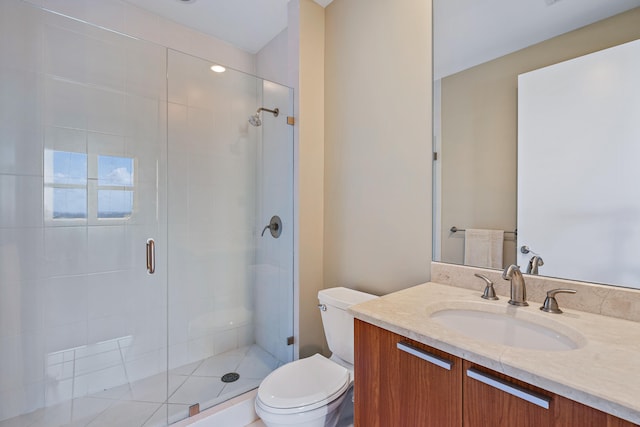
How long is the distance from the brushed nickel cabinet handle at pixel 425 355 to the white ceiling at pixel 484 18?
119 centimetres

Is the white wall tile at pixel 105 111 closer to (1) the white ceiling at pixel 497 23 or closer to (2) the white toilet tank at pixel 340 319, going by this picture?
(2) the white toilet tank at pixel 340 319

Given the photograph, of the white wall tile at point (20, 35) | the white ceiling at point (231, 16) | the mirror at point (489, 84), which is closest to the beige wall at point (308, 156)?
the white ceiling at point (231, 16)

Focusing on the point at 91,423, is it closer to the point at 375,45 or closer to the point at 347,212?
the point at 347,212

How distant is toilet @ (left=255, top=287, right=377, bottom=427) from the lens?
1180mm

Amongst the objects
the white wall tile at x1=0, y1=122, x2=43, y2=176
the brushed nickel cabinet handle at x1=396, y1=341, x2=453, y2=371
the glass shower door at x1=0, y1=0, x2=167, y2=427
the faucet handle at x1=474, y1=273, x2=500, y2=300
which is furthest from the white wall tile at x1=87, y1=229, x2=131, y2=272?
the faucet handle at x1=474, y1=273, x2=500, y2=300

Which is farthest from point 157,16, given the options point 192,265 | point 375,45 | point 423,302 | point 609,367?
point 609,367

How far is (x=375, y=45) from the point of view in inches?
63.8

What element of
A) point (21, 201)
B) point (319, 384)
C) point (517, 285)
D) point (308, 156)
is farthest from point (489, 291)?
point (21, 201)

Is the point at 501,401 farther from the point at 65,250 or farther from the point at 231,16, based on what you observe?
the point at 231,16

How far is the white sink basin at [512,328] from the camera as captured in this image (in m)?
0.85

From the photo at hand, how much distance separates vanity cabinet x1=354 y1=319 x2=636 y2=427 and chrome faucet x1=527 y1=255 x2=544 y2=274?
588 mm

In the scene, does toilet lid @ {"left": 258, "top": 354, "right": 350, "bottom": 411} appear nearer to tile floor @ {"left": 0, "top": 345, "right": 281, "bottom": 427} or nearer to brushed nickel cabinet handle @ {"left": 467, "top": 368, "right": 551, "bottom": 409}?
tile floor @ {"left": 0, "top": 345, "right": 281, "bottom": 427}

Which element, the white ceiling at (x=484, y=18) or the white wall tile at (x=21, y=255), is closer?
the white ceiling at (x=484, y=18)

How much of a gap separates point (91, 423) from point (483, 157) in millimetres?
2395
